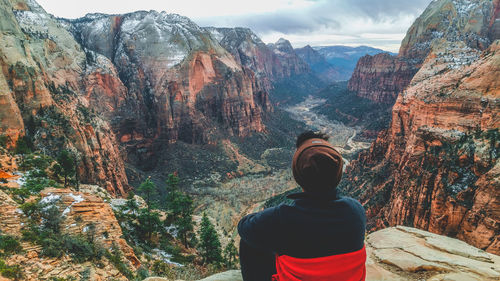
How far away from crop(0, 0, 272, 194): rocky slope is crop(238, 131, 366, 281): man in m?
22.7

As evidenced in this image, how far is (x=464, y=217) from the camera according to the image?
14094mm

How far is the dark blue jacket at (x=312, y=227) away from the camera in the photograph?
2750mm

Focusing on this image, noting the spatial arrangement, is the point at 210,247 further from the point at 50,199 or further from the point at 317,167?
the point at 317,167

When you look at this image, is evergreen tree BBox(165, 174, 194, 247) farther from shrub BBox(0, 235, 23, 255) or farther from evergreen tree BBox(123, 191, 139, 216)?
shrub BBox(0, 235, 23, 255)

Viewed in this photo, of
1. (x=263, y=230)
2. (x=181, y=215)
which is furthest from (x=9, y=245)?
(x=181, y=215)

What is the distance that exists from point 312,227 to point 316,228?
4cm

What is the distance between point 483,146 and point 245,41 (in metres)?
140

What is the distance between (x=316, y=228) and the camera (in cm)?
274

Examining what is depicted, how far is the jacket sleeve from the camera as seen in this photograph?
2.93 metres

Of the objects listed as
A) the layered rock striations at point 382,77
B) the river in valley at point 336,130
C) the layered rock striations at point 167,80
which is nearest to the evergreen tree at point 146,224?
the layered rock striations at point 167,80

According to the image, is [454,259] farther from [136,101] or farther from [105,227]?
[136,101]

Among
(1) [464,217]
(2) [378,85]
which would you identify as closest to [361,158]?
(1) [464,217]

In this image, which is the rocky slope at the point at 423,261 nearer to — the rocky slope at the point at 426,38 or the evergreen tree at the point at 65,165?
the evergreen tree at the point at 65,165

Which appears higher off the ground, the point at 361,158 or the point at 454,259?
the point at 454,259
